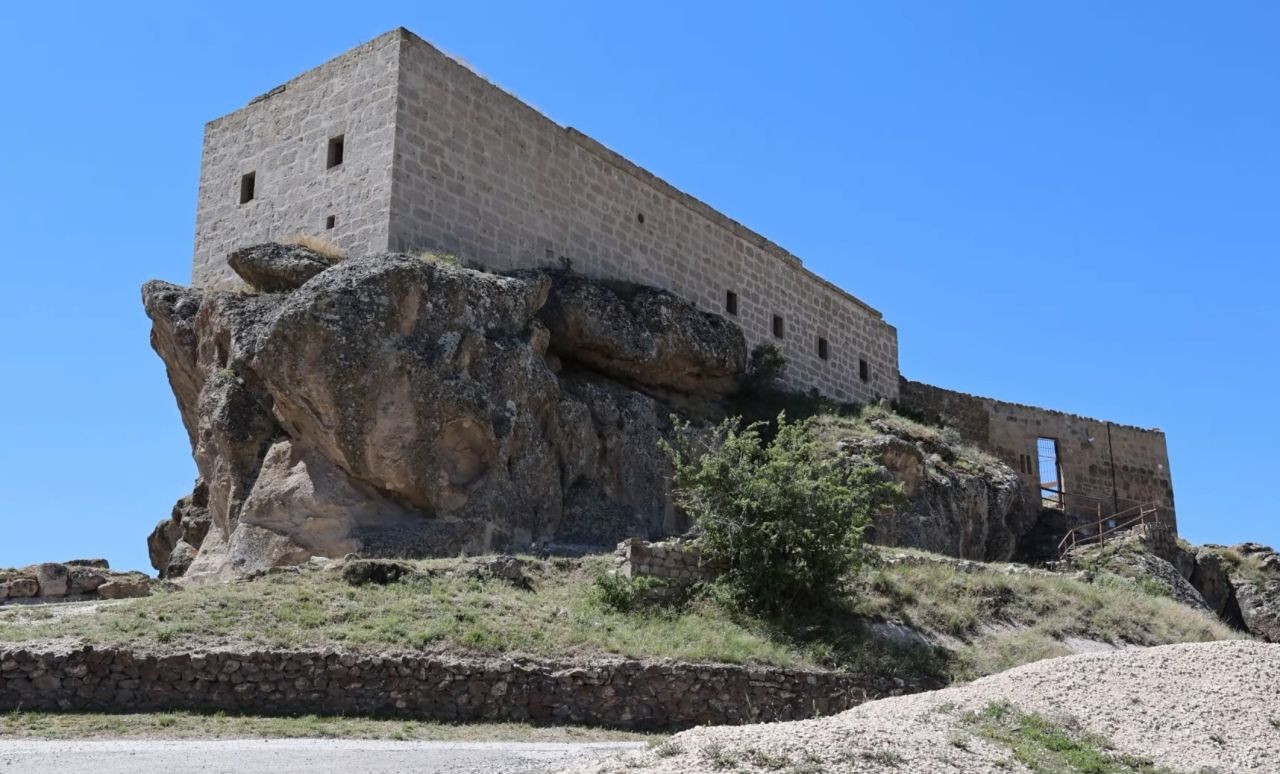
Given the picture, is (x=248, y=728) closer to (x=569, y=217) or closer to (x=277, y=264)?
(x=277, y=264)

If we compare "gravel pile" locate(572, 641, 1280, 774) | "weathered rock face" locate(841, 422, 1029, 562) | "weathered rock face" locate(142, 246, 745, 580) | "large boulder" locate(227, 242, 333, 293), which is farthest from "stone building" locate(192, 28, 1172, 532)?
"gravel pile" locate(572, 641, 1280, 774)

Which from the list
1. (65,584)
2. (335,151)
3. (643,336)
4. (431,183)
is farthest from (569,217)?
(65,584)

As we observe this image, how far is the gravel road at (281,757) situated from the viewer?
426 inches

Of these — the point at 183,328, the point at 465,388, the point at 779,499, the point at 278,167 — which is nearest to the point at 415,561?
the point at 465,388

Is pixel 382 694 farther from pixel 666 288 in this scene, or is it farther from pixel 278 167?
pixel 666 288

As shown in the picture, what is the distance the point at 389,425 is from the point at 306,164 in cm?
663

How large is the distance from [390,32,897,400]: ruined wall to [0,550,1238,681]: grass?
767cm

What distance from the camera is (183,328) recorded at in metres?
23.7

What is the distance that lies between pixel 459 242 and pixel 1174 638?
13592mm

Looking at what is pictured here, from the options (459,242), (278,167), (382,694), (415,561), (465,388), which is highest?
(278,167)

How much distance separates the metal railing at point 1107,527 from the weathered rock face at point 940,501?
6.78ft

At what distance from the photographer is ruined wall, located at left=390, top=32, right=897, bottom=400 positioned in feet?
77.7

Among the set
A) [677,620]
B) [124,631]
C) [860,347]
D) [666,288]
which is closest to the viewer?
[124,631]

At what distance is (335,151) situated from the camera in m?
24.1
